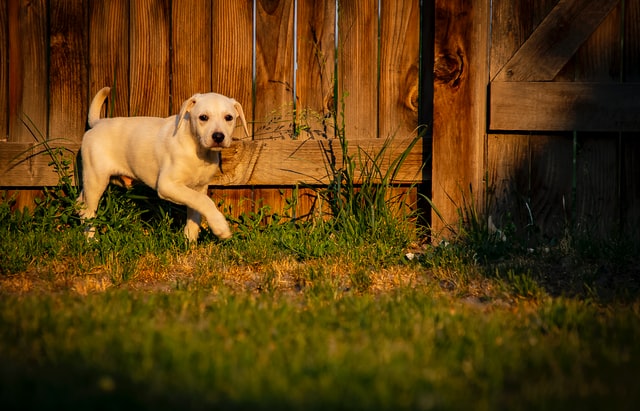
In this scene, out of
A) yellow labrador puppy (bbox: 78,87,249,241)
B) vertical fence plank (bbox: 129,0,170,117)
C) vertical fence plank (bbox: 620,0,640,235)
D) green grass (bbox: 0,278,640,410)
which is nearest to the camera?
green grass (bbox: 0,278,640,410)

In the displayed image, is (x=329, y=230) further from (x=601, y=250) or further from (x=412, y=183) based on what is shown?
(x=601, y=250)

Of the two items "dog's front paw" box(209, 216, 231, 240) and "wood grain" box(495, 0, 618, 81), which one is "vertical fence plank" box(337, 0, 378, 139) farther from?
"dog's front paw" box(209, 216, 231, 240)

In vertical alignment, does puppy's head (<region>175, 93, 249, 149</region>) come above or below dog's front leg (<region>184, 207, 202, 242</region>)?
above

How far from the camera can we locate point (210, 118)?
4723 mm

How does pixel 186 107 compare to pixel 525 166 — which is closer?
pixel 186 107

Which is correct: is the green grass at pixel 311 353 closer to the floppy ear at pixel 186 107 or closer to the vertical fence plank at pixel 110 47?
the floppy ear at pixel 186 107

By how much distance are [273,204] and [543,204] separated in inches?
83.8

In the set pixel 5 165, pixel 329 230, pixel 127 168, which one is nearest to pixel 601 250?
pixel 329 230

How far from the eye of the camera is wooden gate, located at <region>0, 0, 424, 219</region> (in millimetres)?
5355

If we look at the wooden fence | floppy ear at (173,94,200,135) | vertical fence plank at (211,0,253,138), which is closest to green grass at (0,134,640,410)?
the wooden fence

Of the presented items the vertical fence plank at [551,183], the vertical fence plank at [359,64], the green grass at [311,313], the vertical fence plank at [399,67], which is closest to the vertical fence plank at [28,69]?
the green grass at [311,313]

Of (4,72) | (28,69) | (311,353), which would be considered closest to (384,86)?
(28,69)

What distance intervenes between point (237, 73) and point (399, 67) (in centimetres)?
131

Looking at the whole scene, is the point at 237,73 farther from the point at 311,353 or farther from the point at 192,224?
the point at 311,353
